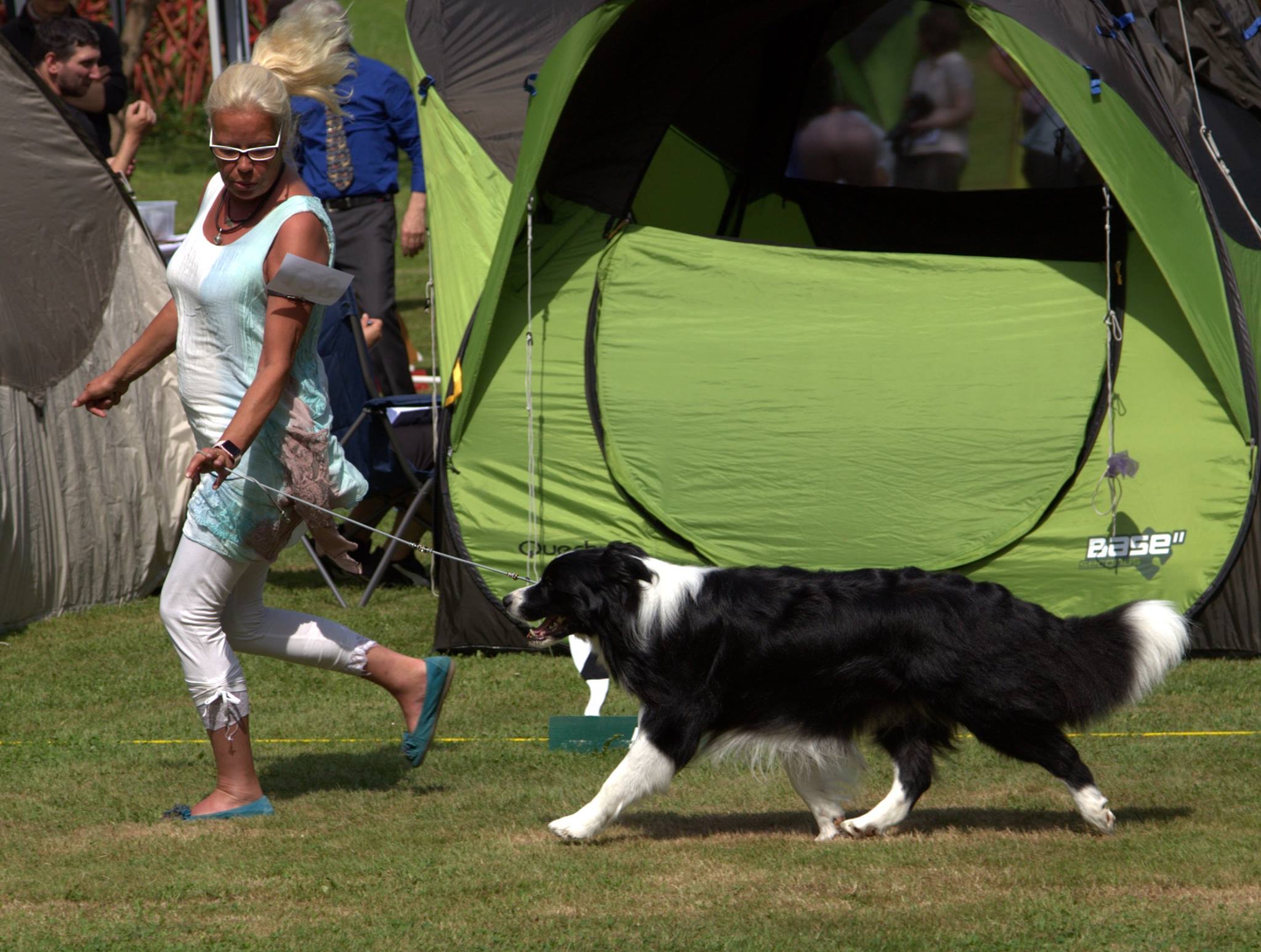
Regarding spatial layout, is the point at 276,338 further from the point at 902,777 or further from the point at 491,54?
the point at 491,54

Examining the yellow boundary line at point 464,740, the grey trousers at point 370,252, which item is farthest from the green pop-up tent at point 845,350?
the grey trousers at point 370,252

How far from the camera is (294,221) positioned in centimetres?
389

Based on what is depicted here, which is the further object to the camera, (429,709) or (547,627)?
(429,709)

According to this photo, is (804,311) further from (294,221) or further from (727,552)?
(294,221)

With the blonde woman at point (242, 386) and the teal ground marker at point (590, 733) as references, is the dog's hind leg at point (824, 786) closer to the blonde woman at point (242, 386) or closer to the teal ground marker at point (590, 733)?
the teal ground marker at point (590, 733)

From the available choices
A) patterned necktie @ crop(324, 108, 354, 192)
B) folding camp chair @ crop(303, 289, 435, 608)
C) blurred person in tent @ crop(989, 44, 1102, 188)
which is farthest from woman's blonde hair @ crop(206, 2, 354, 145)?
patterned necktie @ crop(324, 108, 354, 192)

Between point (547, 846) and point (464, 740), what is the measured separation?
1088 mm

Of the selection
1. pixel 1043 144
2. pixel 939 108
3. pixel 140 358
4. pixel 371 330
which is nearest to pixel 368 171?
pixel 371 330

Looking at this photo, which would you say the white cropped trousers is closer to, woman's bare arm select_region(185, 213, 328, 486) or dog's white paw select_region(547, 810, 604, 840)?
woman's bare arm select_region(185, 213, 328, 486)

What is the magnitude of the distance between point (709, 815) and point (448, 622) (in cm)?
195

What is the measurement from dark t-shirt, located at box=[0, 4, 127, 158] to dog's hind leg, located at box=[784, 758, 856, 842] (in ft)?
15.8

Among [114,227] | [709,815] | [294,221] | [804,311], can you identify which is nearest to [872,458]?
[804,311]

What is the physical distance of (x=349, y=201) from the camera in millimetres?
8109

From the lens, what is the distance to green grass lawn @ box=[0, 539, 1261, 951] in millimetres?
3283
